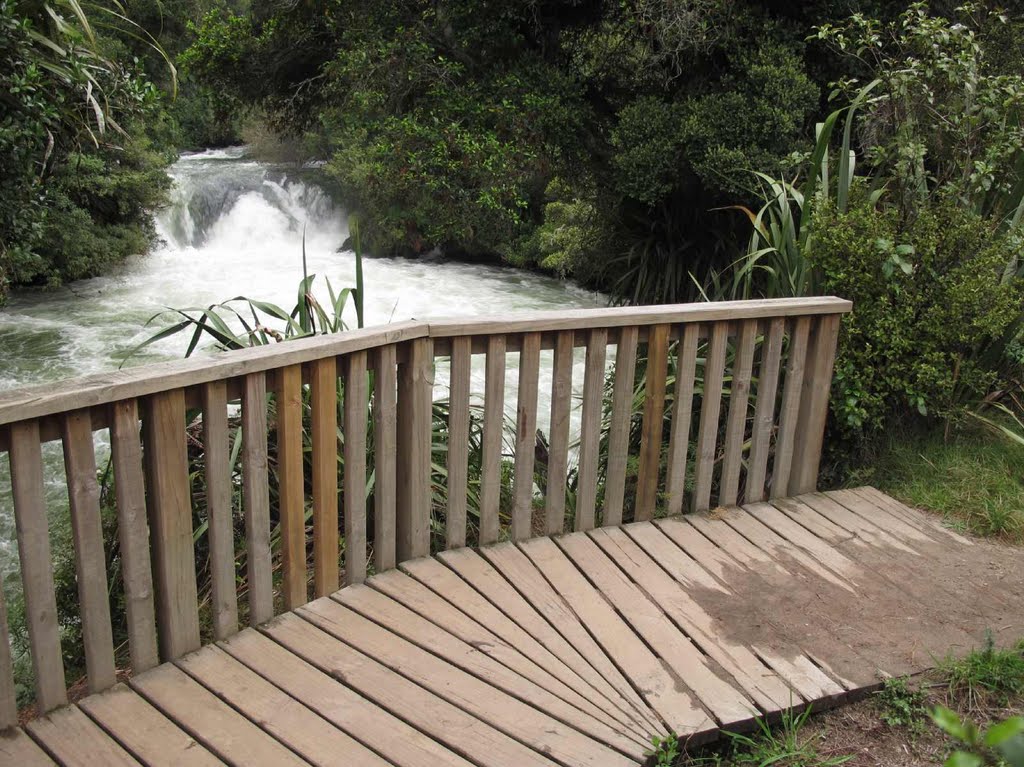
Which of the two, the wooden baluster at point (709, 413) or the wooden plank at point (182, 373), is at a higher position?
the wooden plank at point (182, 373)

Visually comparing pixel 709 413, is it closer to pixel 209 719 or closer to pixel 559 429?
pixel 559 429

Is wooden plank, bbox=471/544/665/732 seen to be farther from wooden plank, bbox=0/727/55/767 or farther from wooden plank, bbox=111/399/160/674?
wooden plank, bbox=0/727/55/767

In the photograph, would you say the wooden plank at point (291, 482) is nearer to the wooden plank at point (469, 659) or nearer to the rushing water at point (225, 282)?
the wooden plank at point (469, 659)

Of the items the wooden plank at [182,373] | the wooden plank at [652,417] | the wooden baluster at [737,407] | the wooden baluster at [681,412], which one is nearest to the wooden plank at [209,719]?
the wooden plank at [182,373]

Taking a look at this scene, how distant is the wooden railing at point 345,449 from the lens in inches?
88.5

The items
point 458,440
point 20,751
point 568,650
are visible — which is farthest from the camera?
point 458,440

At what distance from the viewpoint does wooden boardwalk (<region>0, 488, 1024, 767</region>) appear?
225cm

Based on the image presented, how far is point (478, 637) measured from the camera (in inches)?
107

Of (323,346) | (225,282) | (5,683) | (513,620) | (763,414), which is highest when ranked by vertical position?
(323,346)

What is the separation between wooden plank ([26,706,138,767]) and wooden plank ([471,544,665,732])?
1.15 metres

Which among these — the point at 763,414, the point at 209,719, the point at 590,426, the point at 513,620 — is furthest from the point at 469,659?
the point at 763,414

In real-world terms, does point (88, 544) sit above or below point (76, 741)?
above

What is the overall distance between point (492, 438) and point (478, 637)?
707mm

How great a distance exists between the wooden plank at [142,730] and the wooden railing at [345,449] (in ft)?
0.20
